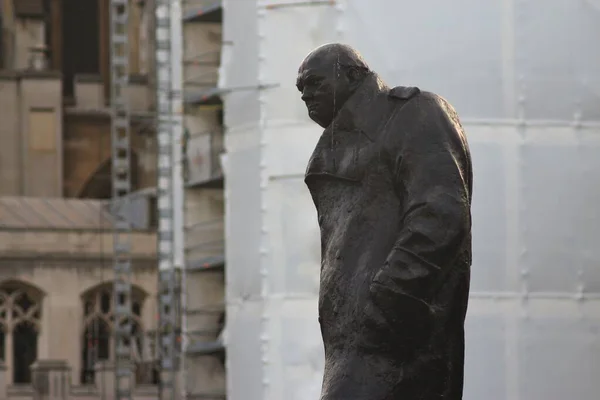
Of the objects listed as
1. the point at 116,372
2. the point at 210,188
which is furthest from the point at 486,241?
the point at 116,372

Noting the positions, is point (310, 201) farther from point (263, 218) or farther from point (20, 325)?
point (20, 325)

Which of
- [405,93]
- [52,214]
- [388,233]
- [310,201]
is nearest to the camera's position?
[388,233]

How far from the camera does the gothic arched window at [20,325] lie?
65.1m

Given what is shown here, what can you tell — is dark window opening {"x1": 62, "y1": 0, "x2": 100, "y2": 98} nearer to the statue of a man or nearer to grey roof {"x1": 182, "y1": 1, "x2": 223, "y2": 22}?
grey roof {"x1": 182, "y1": 1, "x2": 223, "y2": 22}

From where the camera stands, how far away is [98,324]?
66188 millimetres

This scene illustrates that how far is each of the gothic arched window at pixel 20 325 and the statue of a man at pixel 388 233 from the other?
53611 millimetres

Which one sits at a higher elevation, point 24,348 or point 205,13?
point 205,13

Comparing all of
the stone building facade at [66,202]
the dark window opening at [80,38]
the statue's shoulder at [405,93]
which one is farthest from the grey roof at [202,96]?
the dark window opening at [80,38]

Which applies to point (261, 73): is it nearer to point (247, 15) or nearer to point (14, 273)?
point (247, 15)

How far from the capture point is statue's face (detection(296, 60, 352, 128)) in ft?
38.2

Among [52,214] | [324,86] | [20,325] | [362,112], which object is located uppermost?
[52,214]

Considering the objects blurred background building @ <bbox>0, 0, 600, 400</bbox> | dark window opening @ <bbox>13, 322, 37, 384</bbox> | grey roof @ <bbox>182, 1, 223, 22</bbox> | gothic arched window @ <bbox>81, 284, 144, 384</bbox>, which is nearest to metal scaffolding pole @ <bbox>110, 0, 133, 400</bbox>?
gothic arched window @ <bbox>81, 284, 144, 384</bbox>

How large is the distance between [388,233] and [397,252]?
10.0 inches

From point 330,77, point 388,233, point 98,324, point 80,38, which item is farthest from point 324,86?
point 80,38
